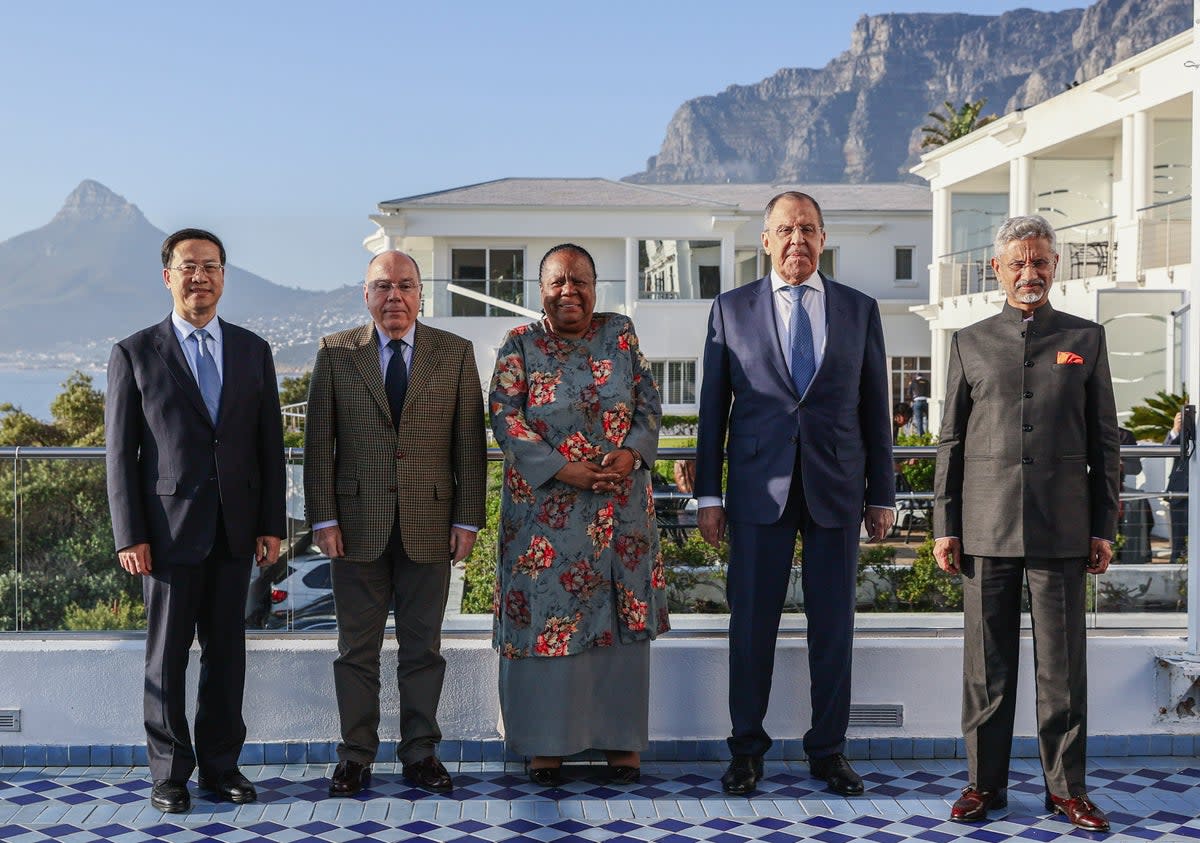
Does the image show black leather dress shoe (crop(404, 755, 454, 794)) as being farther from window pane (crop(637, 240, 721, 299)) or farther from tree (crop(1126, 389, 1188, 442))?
window pane (crop(637, 240, 721, 299))

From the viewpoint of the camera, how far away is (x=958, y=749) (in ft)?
14.9

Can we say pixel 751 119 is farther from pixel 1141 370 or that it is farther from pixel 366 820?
pixel 366 820

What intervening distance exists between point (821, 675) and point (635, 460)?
967 mm

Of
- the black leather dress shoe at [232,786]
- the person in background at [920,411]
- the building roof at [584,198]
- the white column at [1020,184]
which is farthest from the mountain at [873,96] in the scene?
the black leather dress shoe at [232,786]

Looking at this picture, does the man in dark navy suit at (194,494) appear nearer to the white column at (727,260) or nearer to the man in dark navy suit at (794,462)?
the man in dark navy suit at (794,462)

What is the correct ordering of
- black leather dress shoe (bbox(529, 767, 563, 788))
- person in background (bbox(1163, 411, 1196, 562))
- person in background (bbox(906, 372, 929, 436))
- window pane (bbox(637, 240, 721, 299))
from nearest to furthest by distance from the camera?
black leather dress shoe (bbox(529, 767, 563, 788)) → person in background (bbox(1163, 411, 1196, 562)) → person in background (bbox(906, 372, 929, 436)) → window pane (bbox(637, 240, 721, 299))

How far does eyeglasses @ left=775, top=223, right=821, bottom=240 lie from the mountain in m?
161

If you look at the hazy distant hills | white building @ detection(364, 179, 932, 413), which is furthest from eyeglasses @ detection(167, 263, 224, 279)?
the hazy distant hills

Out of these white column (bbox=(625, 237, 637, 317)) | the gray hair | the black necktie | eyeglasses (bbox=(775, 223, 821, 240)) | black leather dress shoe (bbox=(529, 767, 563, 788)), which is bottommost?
black leather dress shoe (bbox=(529, 767, 563, 788))

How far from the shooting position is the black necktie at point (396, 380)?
4.05 m

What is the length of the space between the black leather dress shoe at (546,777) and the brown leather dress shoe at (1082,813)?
5.30ft

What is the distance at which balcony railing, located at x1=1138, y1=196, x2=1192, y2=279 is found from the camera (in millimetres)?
16625

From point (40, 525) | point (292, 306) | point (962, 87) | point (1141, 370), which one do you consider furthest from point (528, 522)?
point (962, 87)

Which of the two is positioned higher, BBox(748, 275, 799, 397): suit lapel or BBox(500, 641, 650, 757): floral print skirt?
BBox(748, 275, 799, 397): suit lapel
